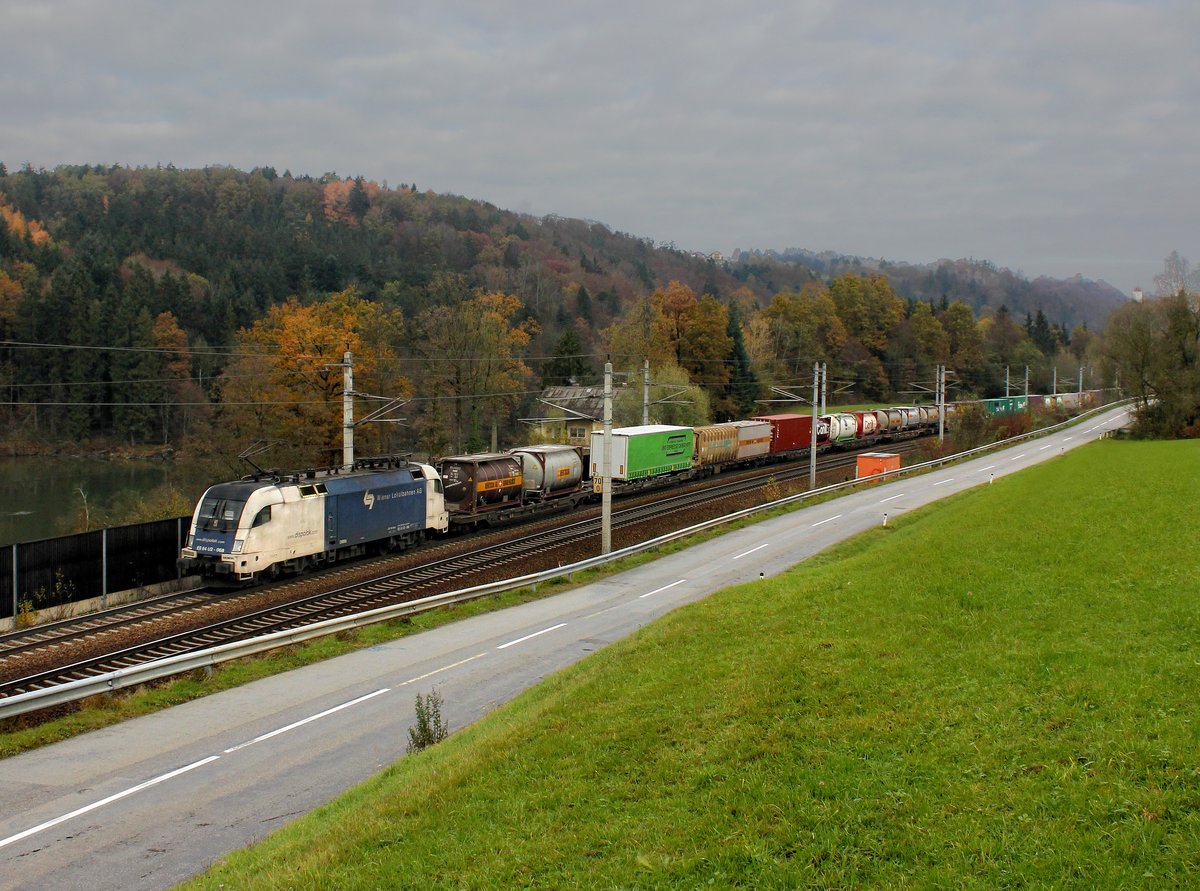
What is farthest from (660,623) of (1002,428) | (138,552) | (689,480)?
(1002,428)

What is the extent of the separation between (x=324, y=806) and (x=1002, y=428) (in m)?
72.0

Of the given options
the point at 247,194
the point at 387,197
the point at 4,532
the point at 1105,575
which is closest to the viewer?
the point at 1105,575

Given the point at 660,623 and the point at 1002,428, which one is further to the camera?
the point at 1002,428

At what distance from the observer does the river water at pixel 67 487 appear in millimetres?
48375

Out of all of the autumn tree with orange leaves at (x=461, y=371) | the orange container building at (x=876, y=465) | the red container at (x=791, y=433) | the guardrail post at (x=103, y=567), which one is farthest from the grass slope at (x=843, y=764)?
the autumn tree with orange leaves at (x=461, y=371)

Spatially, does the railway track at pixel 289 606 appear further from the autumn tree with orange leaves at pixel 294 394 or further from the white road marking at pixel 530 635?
the autumn tree with orange leaves at pixel 294 394

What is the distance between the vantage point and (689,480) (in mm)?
52781

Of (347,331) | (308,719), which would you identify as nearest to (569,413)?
(347,331)

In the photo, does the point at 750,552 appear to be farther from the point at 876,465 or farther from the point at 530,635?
the point at 876,465

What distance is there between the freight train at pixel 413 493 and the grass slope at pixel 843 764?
15.3 meters

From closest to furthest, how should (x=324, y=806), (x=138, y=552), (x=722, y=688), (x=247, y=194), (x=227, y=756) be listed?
(x=324, y=806)
(x=722, y=688)
(x=227, y=756)
(x=138, y=552)
(x=247, y=194)

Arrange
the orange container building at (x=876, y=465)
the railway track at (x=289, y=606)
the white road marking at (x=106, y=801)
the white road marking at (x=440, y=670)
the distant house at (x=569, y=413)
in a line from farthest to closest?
1. the distant house at (x=569, y=413)
2. the orange container building at (x=876, y=465)
3. the railway track at (x=289, y=606)
4. the white road marking at (x=440, y=670)
5. the white road marking at (x=106, y=801)

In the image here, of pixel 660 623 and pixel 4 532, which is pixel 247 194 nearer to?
pixel 4 532

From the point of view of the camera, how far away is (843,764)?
852 cm
